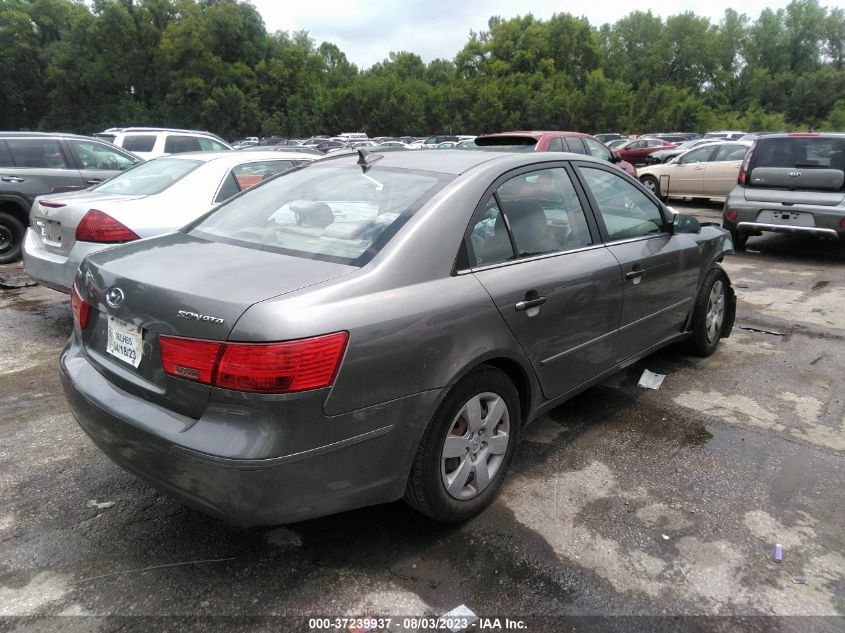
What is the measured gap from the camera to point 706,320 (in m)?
4.77

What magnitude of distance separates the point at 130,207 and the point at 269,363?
12.2 ft

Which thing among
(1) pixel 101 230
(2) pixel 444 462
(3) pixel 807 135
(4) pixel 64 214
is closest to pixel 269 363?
(2) pixel 444 462

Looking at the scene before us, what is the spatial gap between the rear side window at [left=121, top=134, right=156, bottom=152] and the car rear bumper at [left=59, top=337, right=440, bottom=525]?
13.0 meters

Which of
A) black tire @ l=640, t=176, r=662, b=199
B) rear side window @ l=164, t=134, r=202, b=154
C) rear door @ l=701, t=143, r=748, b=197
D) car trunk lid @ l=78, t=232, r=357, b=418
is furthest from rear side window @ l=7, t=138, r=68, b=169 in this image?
rear door @ l=701, t=143, r=748, b=197

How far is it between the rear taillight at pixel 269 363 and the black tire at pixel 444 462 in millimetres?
581

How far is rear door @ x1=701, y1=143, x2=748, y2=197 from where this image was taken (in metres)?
13.8

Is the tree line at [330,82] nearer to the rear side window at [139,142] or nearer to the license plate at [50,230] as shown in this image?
the rear side window at [139,142]

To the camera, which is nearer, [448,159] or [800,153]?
[448,159]

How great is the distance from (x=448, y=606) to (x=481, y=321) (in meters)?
1.12

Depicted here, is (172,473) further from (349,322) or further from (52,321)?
(52,321)

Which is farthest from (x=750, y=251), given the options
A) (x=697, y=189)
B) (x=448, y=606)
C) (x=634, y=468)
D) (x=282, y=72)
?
(x=282, y=72)

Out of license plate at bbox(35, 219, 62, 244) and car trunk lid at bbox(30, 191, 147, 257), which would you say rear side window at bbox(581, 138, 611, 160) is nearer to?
car trunk lid at bbox(30, 191, 147, 257)

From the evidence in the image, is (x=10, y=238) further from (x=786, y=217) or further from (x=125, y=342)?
(x=786, y=217)

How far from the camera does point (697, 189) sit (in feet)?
47.4
